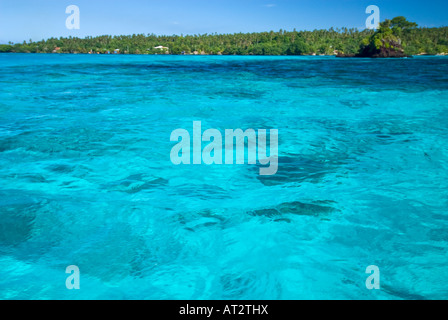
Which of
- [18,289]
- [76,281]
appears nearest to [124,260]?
[76,281]

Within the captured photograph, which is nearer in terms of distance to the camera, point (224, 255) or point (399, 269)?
point (399, 269)

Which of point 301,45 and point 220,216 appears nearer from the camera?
point 220,216

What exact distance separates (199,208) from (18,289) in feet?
8.08

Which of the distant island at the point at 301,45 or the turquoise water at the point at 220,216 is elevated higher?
the distant island at the point at 301,45

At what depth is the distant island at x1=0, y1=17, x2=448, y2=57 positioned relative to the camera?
85.2 m

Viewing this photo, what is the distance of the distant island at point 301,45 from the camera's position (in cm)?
8519

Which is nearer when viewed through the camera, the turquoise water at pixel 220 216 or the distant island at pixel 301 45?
the turquoise water at pixel 220 216

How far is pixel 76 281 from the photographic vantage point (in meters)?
3.48

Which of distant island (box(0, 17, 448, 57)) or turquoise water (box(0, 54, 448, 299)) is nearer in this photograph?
turquoise water (box(0, 54, 448, 299))

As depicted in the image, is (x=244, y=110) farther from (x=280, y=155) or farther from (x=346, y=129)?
(x=280, y=155)

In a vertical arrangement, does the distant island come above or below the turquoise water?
above

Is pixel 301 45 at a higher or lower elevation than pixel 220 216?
higher

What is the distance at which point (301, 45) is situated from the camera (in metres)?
113
